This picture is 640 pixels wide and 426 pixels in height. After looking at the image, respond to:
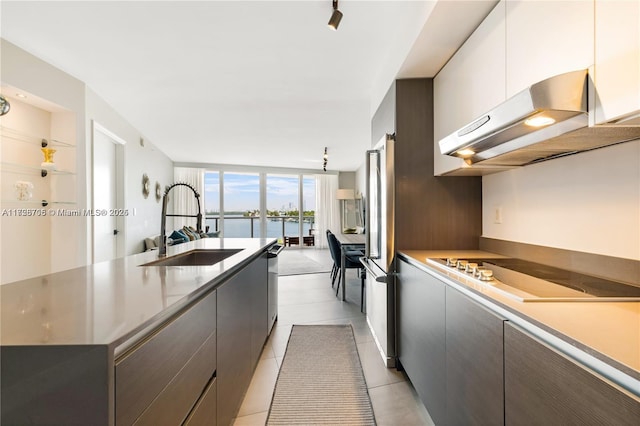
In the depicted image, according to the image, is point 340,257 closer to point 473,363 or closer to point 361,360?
point 361,360

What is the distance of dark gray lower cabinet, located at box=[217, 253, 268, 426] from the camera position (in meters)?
1.30

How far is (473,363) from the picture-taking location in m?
1.05

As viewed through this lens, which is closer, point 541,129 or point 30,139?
point 541,129

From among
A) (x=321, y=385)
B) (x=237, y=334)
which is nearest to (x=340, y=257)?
(x=321, y=385)

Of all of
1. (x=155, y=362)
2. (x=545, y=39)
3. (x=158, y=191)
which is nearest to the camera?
(x=155, y=362)

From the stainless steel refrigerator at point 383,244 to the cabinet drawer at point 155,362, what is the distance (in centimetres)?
137

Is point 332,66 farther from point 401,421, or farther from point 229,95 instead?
point 401,421

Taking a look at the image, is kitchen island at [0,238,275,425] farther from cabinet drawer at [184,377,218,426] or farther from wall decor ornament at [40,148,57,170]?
wall decor ornament at [40,148,57,170]

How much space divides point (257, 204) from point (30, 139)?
19.3 feet

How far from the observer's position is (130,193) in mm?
4609

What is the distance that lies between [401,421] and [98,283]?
166cm

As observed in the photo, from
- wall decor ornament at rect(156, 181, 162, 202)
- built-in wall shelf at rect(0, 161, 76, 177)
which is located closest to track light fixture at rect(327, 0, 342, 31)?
built-in wall shelf at rect(0, 161, 76, 177)

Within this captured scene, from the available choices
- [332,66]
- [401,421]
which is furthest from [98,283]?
[332,66]

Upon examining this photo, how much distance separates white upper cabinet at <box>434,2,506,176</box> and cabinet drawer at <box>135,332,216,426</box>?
5.59 feet
